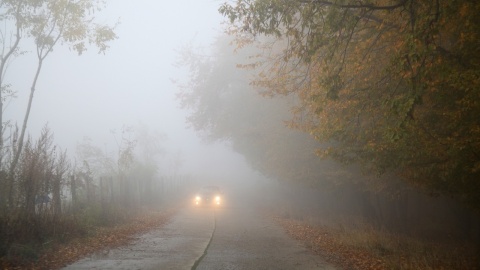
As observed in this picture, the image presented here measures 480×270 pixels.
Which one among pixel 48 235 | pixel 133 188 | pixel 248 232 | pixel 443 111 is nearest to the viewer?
pixel 443 111

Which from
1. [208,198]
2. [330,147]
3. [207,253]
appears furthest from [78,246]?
[208,198]

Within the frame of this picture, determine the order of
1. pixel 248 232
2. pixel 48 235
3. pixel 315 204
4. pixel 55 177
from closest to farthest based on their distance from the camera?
pixel 48 235 → pixel 55 177 → pixel 248 232 → pixel 315 204

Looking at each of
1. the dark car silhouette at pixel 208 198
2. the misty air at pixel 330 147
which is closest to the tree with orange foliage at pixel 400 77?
the misty air at pixel 330 147

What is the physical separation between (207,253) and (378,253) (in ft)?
16.7

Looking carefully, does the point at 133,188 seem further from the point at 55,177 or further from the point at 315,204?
the point at 315,204

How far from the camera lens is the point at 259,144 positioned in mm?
31281

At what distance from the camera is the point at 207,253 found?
10969 mm

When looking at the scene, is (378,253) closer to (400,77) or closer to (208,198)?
(400,77)

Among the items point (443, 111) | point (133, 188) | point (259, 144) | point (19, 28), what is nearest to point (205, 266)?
point (443, 111)

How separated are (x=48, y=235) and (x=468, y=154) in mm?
11407

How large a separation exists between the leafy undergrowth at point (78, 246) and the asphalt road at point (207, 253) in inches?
16.6

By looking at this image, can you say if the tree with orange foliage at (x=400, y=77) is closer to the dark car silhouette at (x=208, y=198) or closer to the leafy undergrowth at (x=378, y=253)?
the leafy undergrowth at (x=378, y=253)

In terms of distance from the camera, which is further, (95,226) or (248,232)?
(248,232)

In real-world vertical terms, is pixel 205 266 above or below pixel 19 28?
below
